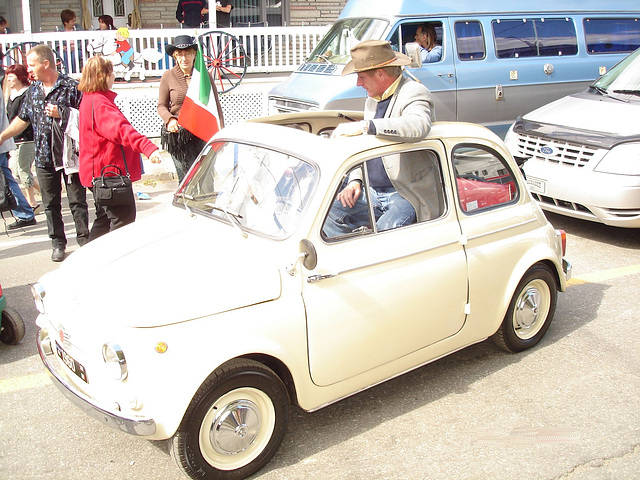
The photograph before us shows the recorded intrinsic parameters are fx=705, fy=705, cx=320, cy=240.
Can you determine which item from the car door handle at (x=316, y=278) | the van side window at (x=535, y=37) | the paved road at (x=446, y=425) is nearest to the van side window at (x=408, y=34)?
the van side window at (x=535, y=37)

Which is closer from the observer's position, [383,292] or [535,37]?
[383,292]

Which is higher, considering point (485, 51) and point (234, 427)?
point (485, 51)

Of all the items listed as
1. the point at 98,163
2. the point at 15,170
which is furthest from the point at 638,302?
the point at 15,170

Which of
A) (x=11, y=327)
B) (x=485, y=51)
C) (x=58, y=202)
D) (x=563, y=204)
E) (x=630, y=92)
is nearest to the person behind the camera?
(x=11, y=327)

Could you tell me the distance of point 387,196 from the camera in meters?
4.20

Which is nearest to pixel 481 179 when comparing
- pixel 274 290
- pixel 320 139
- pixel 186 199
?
pixel 320 139

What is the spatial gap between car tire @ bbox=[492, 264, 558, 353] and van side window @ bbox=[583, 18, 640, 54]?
7001 mm

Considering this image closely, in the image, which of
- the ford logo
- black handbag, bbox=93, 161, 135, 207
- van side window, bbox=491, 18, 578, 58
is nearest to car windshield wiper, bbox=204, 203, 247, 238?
black handbag, bbox=93, 161, 135, 207

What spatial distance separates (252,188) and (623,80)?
5667 millimetres

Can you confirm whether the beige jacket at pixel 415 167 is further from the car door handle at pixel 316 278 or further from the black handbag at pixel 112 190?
the black handbag at pixel 112 190

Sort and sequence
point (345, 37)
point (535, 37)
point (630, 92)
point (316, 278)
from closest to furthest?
point (316, 278), point (630, 92), point (345, 37), point (535, 37)

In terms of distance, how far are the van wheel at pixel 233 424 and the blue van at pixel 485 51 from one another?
6091 mm

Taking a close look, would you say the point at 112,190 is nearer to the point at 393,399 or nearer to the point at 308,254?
the point at 308,254

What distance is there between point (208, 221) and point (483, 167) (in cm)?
183
